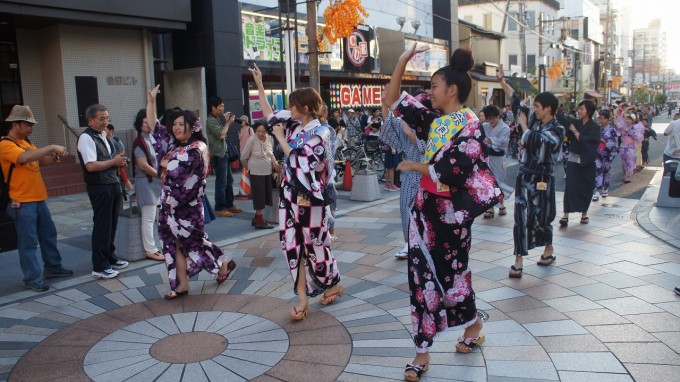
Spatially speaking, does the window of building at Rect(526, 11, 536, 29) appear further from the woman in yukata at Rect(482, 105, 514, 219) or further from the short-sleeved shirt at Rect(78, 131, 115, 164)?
the short-sleeved shirt at Rect(78, 131, 115, 164)

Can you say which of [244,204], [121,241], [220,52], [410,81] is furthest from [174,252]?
[410,81]

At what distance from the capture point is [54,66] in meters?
11.9

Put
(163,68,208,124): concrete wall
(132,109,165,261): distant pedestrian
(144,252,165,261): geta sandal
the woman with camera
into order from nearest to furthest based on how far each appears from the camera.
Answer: (132,109,165,261): distant pedestrian → (144,252,165,261): geta sandal → the woman with camera → (163,68,208,124): concrete wall

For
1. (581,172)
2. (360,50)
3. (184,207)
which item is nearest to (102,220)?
(184,207)

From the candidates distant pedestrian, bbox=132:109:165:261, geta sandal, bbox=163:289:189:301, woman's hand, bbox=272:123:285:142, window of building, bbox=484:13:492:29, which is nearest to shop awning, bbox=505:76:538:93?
window of building, bbox=484:13:492:29

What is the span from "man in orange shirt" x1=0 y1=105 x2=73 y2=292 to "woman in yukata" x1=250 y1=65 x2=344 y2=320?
7.19 feet

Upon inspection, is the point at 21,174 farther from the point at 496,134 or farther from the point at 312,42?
the point at 312,42

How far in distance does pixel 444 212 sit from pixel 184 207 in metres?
2.52

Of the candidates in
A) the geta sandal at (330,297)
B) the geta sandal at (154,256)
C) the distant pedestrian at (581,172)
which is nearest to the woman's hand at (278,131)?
the geta sandal at (330,297)

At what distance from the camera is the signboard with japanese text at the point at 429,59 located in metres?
22.5

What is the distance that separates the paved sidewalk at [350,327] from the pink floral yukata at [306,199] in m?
0.48

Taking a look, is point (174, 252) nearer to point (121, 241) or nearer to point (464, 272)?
point (121, 241)

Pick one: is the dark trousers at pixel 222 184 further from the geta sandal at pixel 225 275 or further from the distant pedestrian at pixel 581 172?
the distant pedestrian at pixel 581 172

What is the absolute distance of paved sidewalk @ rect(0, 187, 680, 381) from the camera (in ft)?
11.3
